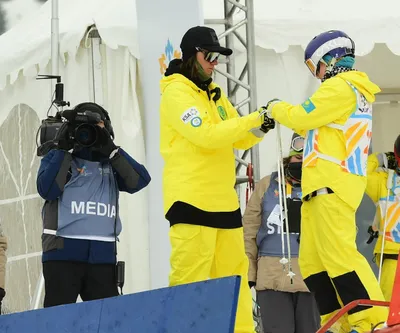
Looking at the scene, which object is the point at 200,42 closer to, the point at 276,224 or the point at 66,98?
the point at 276,224

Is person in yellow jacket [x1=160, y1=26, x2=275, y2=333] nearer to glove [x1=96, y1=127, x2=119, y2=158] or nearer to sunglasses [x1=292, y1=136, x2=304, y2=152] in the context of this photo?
glove [x1=96, y1=127, x2=119, y2=158]

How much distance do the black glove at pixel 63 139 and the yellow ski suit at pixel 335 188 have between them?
1.12 metres

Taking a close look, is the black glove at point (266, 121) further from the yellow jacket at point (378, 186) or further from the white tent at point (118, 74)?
the white tent at point (118, 74)

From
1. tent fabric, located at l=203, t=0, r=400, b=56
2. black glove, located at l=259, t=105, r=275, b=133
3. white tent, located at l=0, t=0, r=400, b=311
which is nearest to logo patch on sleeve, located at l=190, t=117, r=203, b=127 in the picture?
black glove, located at l=259, t=105, r=275, b=133

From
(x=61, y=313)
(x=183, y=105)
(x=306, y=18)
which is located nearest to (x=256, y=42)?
(x=306, y=18)

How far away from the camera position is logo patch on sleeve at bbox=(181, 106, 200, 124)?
5.45 metres

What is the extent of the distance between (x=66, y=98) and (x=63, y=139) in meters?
2.62

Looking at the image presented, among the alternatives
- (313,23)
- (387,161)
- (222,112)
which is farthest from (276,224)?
(313,23)

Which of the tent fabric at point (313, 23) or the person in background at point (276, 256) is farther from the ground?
the tent fabric at point (313, 23)

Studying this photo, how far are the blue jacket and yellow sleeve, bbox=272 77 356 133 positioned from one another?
960 millimetres

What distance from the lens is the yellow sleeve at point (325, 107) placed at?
5297 millimetres

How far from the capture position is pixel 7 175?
29.6 feet

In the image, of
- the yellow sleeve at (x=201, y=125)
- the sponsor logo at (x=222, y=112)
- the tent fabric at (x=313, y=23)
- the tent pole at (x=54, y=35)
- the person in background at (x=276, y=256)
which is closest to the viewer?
the yellow sleeve at (x=201, y=125)

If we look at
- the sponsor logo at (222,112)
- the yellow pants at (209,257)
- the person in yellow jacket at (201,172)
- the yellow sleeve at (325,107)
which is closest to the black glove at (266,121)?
the person in yellow jacket at (201,172)
